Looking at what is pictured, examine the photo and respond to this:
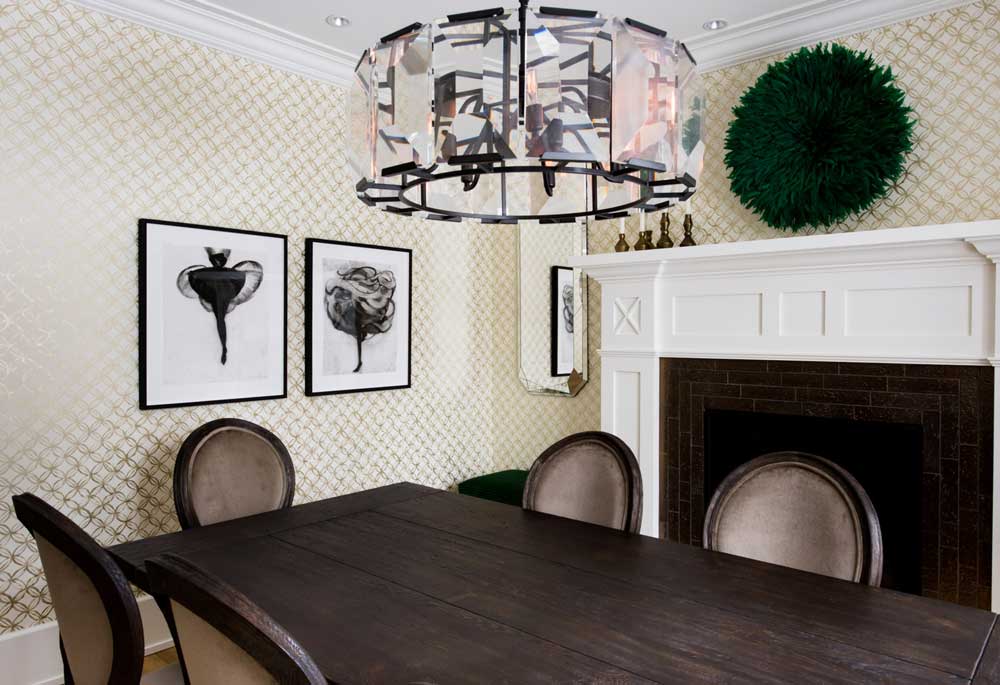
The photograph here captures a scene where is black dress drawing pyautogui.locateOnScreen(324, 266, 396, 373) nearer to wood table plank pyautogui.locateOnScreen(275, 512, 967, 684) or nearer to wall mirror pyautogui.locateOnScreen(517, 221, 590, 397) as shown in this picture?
wall mirror pyautogui.locateOnScreen(517, 221, 590, 397)

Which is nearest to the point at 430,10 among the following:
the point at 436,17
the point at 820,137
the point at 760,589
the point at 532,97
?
the point at 436,17

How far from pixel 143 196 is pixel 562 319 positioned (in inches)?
85.7

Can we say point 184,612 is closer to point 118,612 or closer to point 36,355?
point 118,612

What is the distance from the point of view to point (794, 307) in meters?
2.81

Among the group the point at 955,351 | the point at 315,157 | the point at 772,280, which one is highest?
the point at 315,157

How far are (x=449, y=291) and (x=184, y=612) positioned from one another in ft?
10.4

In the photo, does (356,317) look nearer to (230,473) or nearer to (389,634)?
(230,473)

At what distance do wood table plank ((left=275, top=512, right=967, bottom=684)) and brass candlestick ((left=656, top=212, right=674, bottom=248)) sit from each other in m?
1.91

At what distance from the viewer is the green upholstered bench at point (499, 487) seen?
377 centimetres

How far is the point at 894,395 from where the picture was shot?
8.63ft

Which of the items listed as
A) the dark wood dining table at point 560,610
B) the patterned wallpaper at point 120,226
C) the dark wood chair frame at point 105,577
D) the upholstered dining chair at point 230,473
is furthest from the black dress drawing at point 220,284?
the dark wood chair frame at point 105,577

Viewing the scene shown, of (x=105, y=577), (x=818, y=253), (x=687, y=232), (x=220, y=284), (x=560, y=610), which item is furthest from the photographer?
(x=687, y=232)

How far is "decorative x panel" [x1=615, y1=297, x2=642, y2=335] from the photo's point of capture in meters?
3.25

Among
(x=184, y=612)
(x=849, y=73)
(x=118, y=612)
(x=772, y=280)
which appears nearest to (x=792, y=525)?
(x=772, y=280)
